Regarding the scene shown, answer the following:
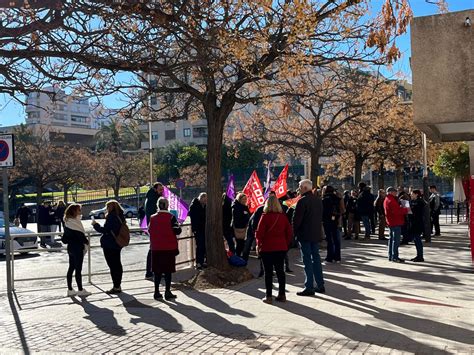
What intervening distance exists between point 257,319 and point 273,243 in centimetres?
139

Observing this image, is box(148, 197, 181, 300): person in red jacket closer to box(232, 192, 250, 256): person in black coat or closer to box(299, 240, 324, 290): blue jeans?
box(299, 240, 324, 290): blue jeans

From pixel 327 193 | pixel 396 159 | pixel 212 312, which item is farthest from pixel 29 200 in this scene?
pixel 212 312

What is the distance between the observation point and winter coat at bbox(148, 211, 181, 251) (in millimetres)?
9758

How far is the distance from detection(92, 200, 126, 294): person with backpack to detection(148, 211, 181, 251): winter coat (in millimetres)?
1040

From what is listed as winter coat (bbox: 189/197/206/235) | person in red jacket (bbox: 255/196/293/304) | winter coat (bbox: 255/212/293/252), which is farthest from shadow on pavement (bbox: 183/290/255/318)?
winter coat (bbox: 189/197/206/235)

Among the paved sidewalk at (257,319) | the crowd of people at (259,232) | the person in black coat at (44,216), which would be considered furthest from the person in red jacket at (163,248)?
the person in black coat at (44,216)

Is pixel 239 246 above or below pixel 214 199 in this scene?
below

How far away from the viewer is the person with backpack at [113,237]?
10.5 meters

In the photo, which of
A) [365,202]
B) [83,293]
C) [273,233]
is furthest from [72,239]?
[365,202]

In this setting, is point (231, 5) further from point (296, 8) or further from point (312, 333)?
point (312, 333)

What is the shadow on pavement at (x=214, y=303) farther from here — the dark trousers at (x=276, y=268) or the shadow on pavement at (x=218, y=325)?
the dark trousers at (x=276, y=268)

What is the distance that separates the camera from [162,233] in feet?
32.1

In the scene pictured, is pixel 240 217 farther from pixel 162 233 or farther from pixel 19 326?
pixel 19 326

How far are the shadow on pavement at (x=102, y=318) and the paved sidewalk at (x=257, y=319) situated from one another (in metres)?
0.02
